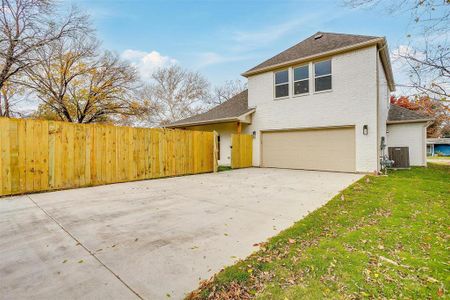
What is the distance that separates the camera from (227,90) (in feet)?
93.5

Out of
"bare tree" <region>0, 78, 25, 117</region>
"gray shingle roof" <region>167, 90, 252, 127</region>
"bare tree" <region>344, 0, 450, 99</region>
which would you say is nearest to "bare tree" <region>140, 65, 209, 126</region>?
"gray shingle roof" <region>167, 90, 252, 127</region>

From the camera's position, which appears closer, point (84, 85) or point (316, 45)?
point (316, 45)

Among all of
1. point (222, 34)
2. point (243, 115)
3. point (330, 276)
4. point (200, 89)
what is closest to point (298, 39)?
point (222, 34)

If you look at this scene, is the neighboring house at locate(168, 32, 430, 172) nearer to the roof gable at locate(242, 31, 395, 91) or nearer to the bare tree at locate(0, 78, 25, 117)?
the roof gable at locate(242, 31, 395, 91)

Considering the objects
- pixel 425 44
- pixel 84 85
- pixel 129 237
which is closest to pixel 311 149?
pixel 425 44

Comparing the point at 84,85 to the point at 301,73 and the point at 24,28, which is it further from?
the point at 301,73

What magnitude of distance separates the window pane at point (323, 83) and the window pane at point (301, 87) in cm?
50

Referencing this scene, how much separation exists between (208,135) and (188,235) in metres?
7.49

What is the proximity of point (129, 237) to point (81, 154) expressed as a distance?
487cm

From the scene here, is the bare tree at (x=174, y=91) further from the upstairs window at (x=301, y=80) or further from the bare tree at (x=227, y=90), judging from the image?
the upstairs window at (x=301, y=80)

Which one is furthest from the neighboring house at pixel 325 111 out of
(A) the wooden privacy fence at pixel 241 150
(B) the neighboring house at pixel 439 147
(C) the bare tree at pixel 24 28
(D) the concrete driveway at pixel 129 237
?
(B) the neighboring house at pixel 439 147

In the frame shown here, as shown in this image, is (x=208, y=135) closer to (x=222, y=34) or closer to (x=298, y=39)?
(x=222, y=34)

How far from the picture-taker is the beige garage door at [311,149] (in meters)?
9.91

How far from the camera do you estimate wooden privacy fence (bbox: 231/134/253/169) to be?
38.3ft
